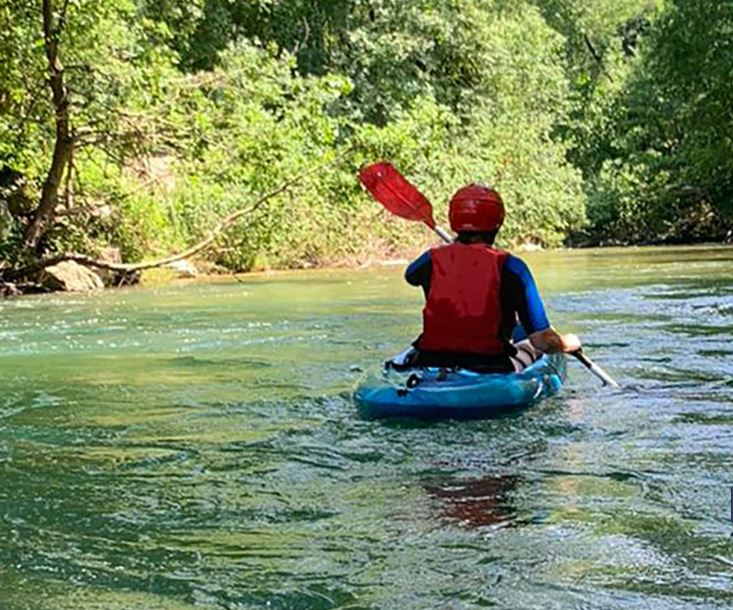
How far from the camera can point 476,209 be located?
15.5 ft

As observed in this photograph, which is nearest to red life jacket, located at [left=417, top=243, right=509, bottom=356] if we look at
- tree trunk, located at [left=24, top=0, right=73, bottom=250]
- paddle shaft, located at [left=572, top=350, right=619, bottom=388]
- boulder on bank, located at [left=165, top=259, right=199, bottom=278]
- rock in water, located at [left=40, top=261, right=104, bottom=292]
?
paddle shaft, located at [left=572, top=350, right=619, bottom=388]

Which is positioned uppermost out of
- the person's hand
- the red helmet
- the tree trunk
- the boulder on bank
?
the tree trunk

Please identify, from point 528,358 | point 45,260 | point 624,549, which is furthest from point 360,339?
point 45,260

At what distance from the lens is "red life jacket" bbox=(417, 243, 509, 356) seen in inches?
186

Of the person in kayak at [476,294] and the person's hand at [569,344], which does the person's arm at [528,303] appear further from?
the person's hand at [569,344]

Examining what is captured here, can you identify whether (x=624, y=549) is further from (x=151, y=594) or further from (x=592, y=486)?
A: (x=151, y=594)

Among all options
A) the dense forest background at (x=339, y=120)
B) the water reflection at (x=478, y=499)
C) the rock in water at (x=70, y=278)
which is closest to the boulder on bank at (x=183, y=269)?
the dense forest background at (x=339, y=120)

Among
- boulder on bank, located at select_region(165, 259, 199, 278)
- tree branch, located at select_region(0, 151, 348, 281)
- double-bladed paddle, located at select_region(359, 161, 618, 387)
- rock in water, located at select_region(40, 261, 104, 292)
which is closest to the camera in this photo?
double-bladed paddle, located at select_region(359, 161, 618, 387)

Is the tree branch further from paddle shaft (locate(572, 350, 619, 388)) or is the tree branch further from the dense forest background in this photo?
paddle shaft (locate(572, 350, 619, 388))

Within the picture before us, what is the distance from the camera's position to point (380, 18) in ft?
70.7

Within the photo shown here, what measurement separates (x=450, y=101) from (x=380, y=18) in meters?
2.07

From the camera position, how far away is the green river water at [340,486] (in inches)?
102

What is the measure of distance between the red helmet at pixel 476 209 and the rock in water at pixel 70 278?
30.3 feet

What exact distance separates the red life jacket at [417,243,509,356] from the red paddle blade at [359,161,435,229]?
6.18 feet
